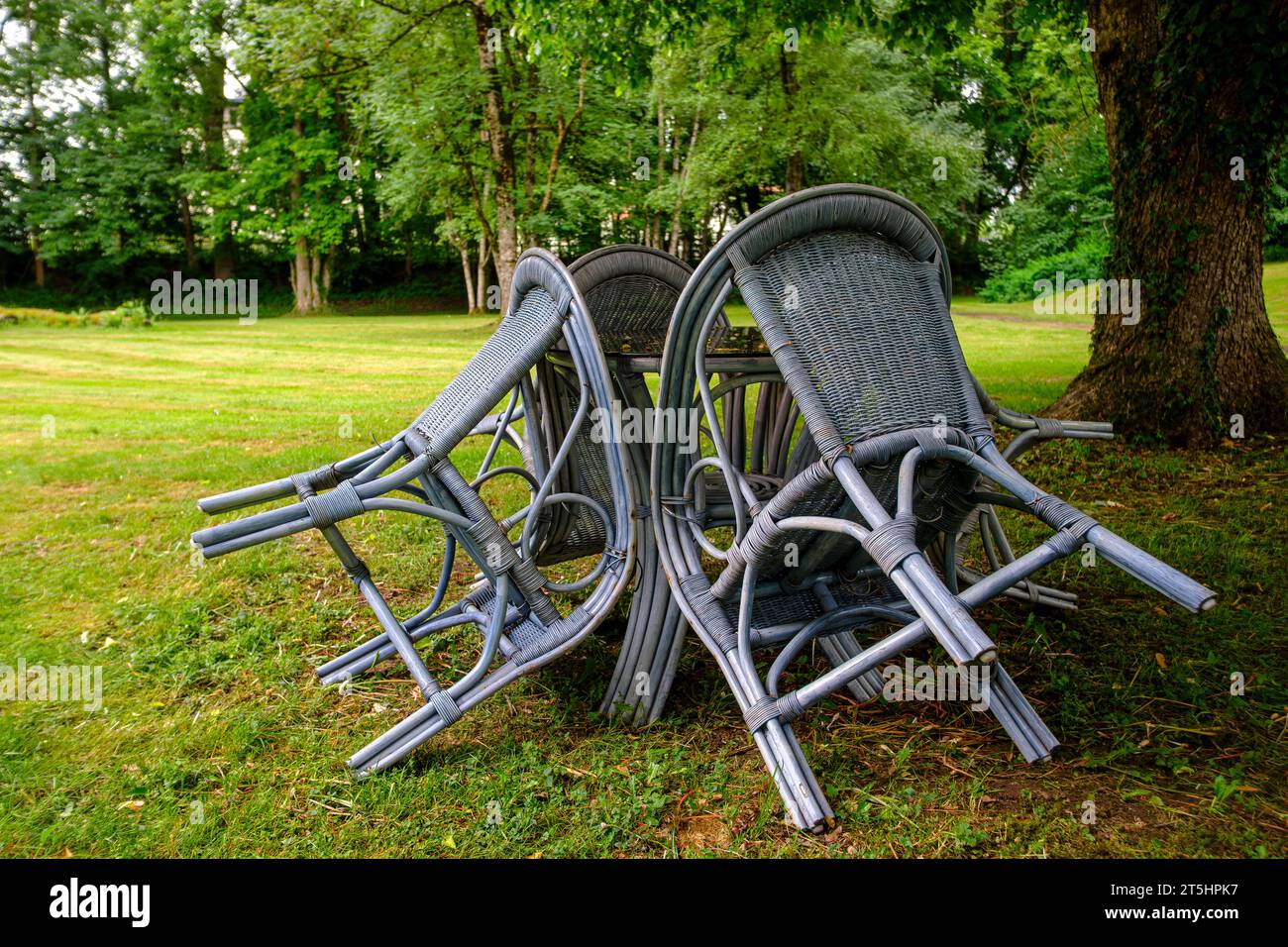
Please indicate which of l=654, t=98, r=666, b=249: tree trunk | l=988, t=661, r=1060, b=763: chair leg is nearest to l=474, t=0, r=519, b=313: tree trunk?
l=654, t=98, r=666, b=249: tree trunk

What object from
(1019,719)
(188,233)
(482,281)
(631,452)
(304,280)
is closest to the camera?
(1019,719)

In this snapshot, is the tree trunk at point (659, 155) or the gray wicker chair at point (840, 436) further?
the tree trunk at point (659, 155)

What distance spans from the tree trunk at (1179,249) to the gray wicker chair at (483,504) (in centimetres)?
439

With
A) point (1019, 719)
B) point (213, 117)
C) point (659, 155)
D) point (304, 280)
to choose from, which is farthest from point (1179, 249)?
point (213, 117)

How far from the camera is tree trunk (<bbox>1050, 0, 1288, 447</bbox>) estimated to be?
5789 millimetres

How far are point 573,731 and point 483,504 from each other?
0.83 meters

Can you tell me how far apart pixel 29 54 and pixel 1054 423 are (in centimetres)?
3270

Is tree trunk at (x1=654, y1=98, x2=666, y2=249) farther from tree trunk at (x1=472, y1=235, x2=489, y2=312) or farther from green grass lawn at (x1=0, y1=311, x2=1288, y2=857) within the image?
green grass lawn at (x1=0, y1=311, x2=1288, y2=857)

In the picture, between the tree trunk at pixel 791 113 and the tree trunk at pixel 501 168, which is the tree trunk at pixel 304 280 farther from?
the tree trunk at pixel 791 113

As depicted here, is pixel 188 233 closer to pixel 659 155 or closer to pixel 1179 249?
pixel 659 155

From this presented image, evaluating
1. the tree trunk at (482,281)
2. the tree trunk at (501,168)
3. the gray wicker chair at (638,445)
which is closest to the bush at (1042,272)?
the tree trunk at (482,281)

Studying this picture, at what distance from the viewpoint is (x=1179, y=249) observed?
19.5ft

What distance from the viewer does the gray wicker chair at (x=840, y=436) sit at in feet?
8.28

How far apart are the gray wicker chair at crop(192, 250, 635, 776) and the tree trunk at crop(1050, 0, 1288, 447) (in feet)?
14.4
